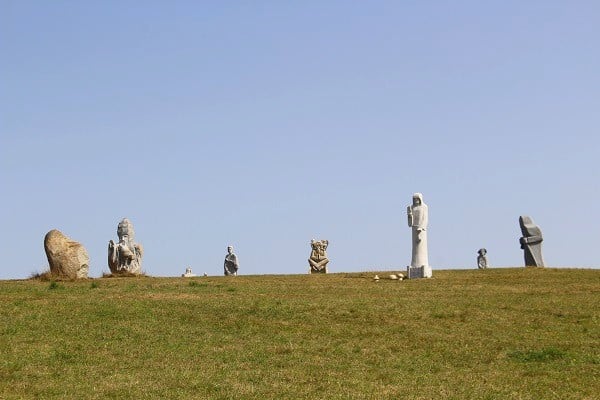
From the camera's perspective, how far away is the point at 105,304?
2823 cm

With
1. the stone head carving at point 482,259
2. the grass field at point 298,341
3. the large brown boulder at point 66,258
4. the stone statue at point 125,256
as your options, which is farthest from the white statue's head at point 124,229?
the stone head carving at point 482,259

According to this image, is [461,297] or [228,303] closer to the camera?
[228,303]

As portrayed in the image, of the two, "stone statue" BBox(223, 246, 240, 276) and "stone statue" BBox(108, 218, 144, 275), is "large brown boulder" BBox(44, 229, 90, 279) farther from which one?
"stone statue" BBox(223, 246, 240, 276)

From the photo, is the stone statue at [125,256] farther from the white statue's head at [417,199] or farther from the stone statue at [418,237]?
the white statue's head at [417,199]

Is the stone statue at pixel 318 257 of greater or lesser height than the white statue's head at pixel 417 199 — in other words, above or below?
below

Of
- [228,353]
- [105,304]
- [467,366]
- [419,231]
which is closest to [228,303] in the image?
[105,304]

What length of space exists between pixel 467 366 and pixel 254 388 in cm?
593

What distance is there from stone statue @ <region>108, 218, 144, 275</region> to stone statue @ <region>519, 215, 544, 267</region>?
22.1 m

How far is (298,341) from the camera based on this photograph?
23094mm

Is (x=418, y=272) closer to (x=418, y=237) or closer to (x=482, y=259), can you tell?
(x=418, y=237)

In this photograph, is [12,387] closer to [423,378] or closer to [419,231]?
[423,378]

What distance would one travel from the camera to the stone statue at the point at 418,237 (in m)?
40.9

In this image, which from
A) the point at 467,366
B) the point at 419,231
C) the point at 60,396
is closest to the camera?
the point at 60,396

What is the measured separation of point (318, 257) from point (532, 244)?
12.6m
